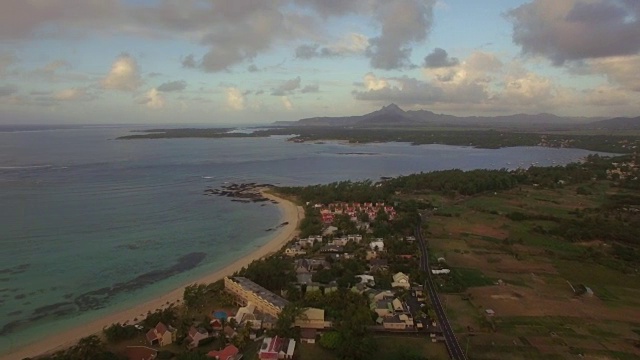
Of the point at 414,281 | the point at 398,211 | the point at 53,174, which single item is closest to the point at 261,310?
the point at 414,281

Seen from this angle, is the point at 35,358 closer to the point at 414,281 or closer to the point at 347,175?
the point at 414,281

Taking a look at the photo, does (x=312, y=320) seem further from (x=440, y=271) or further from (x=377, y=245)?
(x=377, y=245)

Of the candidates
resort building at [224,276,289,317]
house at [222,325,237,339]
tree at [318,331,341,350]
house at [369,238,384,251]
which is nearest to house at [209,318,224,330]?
house at [222,325,237,339]

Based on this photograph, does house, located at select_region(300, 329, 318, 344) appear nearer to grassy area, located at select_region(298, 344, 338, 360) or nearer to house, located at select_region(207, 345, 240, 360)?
grassy area, located at select_region(298, 344, 338, 360)

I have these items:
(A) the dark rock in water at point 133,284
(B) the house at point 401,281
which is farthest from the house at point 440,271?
(A) the dark rock in water at point 133,284

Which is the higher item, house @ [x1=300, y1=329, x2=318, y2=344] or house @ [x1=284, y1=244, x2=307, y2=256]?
house @ [x1=284, y1=244, x2=307, y2=256]

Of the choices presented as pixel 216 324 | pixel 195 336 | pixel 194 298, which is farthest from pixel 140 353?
pixel 194 298
